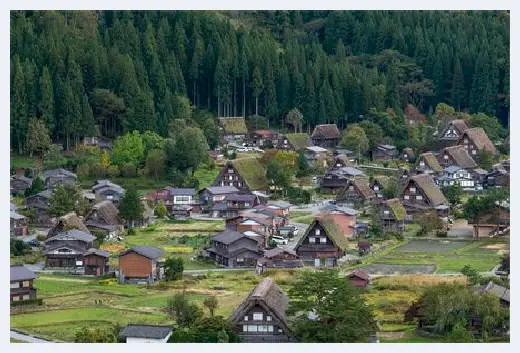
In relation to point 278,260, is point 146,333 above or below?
above

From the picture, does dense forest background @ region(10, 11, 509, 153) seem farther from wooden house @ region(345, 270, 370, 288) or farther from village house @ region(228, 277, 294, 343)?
village house @ region(228, 277, 294, 343)

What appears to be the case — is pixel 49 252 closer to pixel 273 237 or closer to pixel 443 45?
pixel 273 237

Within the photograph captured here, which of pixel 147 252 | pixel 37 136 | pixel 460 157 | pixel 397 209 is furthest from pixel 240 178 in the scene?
pixel 147 252

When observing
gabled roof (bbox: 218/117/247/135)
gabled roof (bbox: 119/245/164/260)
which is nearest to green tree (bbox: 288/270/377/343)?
gabled roof (bbox: 119/245/164/260)

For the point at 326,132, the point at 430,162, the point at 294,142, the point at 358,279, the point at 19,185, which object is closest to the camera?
the point at 358,279

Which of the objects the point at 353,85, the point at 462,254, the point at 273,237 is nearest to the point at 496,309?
the point at 462,254

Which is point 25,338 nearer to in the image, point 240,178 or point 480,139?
point 240,178
